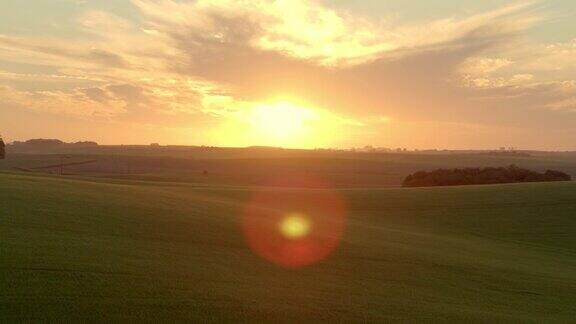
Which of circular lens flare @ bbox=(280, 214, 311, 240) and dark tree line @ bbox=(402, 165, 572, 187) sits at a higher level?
dark tree line @ bbox=(402, 165, 572, 187)

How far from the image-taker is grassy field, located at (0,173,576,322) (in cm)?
825

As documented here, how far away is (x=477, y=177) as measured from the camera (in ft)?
201

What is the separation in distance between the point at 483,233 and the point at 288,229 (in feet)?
37.6

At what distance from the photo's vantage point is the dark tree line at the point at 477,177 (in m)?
60.8

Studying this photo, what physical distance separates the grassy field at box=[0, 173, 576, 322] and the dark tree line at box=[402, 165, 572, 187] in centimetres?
3993

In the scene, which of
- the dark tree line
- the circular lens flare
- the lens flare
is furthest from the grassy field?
the dark tree line

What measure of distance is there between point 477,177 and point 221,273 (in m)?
55.9

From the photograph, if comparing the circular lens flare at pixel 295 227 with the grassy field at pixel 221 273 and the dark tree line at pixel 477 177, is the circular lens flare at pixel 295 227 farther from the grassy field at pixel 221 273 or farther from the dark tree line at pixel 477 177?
the dark tree line at pixel 477 177

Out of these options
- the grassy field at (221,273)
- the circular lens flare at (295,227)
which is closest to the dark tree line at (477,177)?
the grassy field at (221,273)

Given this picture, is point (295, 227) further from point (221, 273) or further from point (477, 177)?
point (477, 177)

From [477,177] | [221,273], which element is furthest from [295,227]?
[477,177]

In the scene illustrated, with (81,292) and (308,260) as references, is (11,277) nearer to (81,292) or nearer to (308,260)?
(81,292)

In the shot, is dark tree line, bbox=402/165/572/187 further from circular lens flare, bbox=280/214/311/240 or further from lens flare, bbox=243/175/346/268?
circular lens flare, bbox=280/214/311/240

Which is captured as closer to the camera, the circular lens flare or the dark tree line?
the circular lens flare
